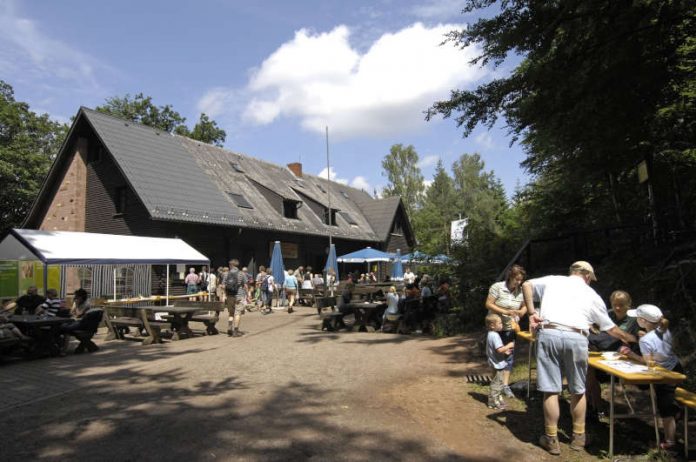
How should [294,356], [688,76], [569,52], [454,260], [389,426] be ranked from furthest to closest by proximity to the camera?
1. [454,260]
2. [294,356]
3. [688,76]
4. [569,52]
5. [389,426]

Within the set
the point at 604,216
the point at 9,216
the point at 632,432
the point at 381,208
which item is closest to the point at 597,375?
the point at 632,432

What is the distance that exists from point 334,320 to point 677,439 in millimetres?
8605

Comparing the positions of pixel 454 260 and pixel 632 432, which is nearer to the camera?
pixel 632 432

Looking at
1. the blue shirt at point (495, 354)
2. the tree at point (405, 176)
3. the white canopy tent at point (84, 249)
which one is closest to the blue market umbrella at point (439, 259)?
the blue shirt at point (495, 354)

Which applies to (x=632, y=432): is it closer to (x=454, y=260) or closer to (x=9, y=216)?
(x=454, y=260)

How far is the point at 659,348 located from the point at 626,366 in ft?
1.06

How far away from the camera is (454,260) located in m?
13.2

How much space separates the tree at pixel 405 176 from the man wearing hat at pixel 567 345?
50.1m

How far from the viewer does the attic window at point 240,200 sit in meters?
23.8

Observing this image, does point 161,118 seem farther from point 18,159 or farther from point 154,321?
point 154,321

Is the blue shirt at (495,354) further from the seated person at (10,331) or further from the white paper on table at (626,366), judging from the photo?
the seated person at (10,331)

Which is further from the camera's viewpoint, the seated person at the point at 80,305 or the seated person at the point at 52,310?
the seated person at the point at 80,305

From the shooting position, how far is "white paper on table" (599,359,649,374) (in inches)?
165

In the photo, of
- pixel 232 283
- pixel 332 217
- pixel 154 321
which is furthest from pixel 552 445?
pixel 332 217
